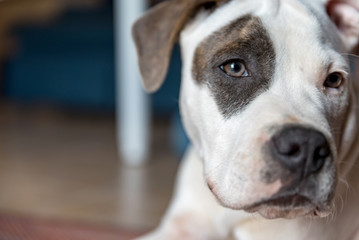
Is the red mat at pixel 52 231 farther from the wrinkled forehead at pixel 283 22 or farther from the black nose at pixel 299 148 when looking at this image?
the black nose at pixel 299 148

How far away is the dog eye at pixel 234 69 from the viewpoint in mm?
1435

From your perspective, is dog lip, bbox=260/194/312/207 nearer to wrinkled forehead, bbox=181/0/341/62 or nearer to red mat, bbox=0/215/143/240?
wrinkled forehead, bbox=181/0/341/62

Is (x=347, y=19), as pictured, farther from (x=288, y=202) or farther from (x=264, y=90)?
(x=288, y=202)

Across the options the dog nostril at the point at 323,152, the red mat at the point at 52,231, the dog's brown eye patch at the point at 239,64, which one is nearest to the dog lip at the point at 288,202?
the dog nostril at the point at 323,152

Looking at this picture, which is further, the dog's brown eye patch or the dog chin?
the dog's brown eye patch

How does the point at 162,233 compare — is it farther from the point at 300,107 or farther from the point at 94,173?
the point at 94,173

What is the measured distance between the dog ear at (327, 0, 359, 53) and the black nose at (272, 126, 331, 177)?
586mm

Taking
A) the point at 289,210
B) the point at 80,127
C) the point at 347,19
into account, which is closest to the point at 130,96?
the point at 347,19

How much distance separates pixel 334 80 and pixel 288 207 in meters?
0.42

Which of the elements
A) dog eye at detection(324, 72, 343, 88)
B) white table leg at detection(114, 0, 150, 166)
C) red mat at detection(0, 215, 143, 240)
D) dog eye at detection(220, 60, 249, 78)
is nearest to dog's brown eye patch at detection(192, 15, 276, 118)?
dog eye at detection(220, 60, 249, 78)

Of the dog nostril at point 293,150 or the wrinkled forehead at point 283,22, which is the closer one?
the dog nostril at point 293,150

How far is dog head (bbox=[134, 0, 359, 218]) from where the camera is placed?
47.6 inches

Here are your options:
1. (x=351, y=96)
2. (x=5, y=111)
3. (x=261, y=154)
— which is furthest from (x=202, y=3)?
(x=5, y=111)

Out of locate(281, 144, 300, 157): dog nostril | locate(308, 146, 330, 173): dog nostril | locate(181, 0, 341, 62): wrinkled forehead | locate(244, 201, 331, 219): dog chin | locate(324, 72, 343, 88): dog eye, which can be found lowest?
locate(244, 201, 331, 219): dog chin
